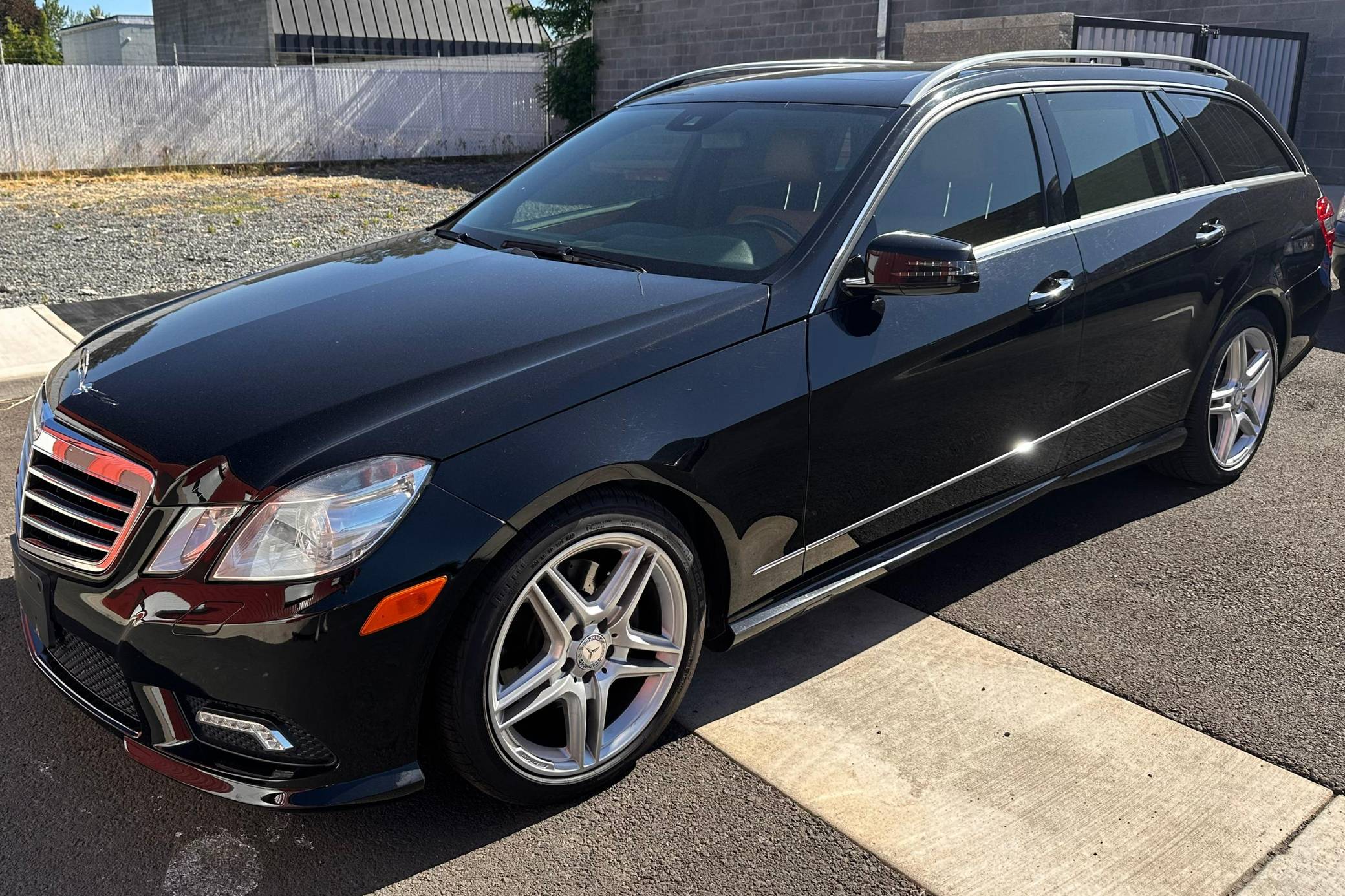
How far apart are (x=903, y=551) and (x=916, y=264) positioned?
94 cm

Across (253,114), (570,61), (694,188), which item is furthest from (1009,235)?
(570,61)

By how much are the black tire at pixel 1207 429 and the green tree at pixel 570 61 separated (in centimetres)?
2143

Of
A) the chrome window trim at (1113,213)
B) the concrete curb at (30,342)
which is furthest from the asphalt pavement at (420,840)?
the concrete curb at (30,342)

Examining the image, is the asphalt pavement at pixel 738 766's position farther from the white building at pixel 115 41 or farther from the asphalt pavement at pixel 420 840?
the white building at pixel 115 41

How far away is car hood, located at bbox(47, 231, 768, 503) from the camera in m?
2.55

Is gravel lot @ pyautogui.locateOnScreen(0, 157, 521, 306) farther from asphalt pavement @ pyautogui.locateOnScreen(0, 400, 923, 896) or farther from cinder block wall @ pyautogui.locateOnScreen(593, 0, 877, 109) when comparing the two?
asphalt pavement @ pyautogui.locateOnScreen(0, 400, 923, 896)

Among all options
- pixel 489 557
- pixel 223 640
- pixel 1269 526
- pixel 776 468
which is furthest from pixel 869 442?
pixel 1269 526

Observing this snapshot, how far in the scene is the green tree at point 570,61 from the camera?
2539 cm

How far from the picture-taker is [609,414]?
109 inches

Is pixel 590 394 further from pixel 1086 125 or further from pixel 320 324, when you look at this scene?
pixel 1086 125

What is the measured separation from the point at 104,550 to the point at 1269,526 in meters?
4.25

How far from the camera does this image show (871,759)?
123 inches

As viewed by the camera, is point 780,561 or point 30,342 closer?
point 780,561

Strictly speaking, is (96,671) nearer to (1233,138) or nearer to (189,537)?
(189,537)
